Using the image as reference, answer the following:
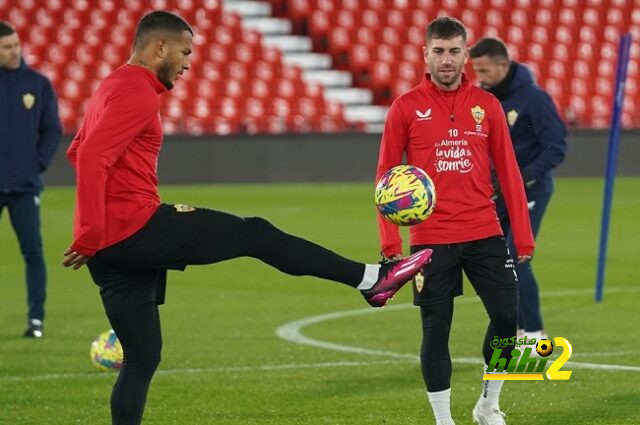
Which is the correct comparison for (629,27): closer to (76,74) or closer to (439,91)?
(76,74)

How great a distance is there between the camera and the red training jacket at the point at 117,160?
222 inches

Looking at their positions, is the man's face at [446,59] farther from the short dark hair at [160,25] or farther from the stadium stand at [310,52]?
the stadium stand at [310,52]

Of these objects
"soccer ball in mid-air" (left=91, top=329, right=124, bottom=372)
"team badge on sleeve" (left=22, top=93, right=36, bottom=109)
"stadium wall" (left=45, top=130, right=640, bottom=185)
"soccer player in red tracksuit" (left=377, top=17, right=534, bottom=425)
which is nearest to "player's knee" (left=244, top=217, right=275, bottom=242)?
"soccer player in red tracksuit" (left=377, top=17, right=534, bottom=425)

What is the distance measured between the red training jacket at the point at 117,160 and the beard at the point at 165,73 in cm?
3

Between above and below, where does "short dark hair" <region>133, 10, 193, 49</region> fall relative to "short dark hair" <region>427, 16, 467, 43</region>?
above

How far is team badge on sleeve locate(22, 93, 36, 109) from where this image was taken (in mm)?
10797

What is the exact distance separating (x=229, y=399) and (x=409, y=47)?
24.5 metres

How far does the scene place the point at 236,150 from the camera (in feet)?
90.2

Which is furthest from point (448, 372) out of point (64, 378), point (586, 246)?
point (586, 246)

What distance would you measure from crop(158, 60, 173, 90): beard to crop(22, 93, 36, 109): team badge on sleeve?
5.01 metres

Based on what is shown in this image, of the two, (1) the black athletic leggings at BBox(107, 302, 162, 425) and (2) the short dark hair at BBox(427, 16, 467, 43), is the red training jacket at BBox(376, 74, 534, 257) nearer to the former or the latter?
(2) the short dark hair at BBox(427, 16, 467, 43)

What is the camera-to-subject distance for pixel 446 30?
6.87 m

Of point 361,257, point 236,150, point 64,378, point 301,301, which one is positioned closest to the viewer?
point 64,378

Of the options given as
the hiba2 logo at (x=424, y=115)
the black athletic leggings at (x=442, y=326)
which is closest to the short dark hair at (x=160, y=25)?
the hiba2 logo at (x=424, y=115)
